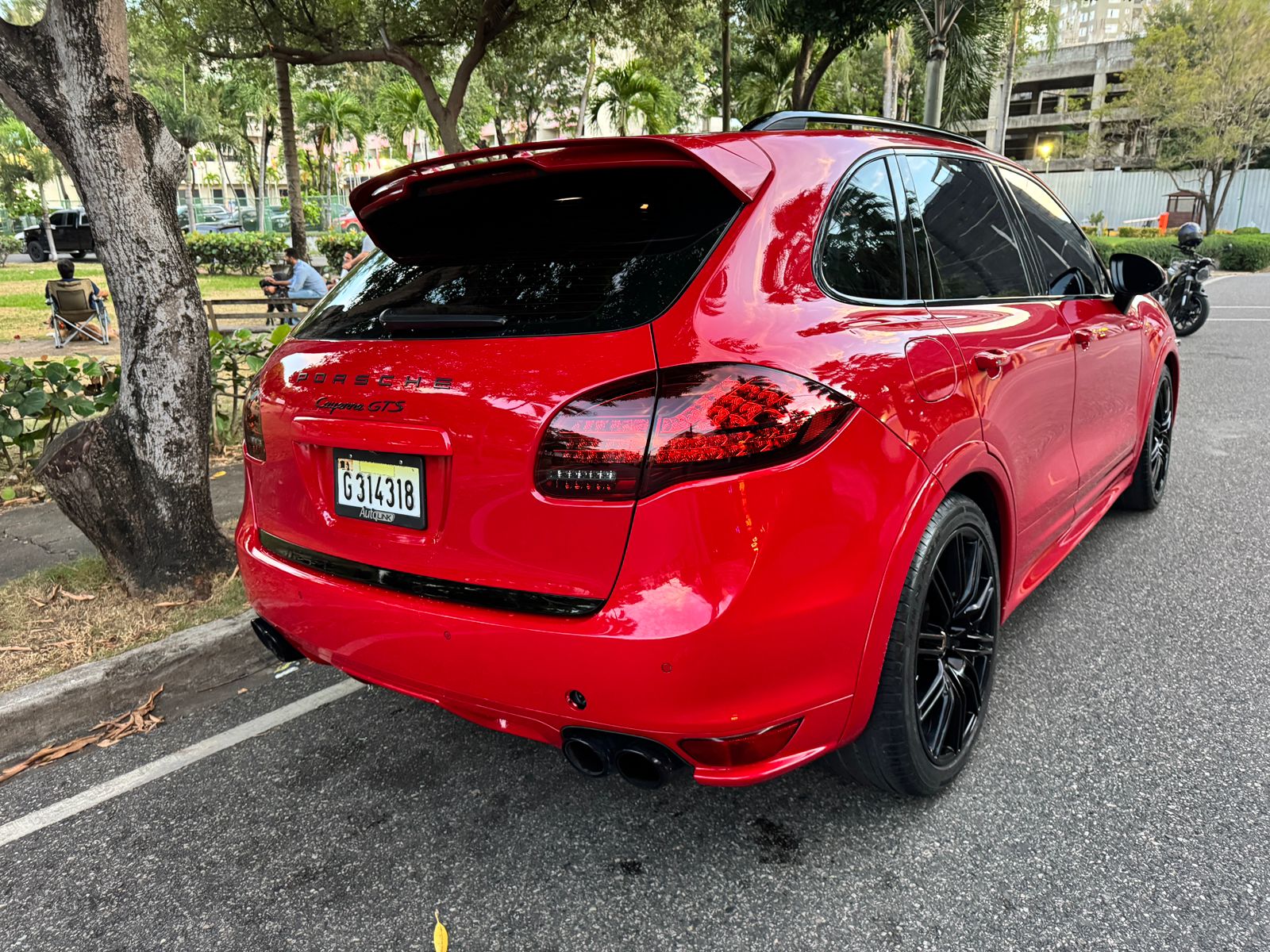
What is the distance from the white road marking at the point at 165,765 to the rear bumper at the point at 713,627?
3.83ft

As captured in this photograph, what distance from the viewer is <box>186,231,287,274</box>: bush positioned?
2845cm

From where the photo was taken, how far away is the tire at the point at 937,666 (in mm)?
2070

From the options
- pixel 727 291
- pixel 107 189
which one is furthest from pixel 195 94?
pixel 727 291

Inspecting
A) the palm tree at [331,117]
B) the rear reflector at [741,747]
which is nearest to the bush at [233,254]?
the palm tree at [331,117]

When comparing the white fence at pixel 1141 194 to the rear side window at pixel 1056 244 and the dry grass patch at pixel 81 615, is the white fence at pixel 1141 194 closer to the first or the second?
the rear side window at pixel 1056 244

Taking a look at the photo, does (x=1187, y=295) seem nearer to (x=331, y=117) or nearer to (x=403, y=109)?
(x=403, y=109)

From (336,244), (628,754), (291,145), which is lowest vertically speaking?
(628,754)

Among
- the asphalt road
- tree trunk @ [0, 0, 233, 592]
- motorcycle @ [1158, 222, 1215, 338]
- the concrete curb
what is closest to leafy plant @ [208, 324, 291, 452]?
tree trunk @ [0, 0, 233, 592]

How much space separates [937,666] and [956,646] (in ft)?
0.33

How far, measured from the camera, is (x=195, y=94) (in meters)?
43.2

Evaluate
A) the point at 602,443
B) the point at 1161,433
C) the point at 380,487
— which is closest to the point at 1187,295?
the point at 1161,433

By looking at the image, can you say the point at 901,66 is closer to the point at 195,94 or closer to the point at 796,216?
the point at 796,216

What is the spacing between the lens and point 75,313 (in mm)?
12656

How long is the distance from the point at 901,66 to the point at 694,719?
32.0 m
